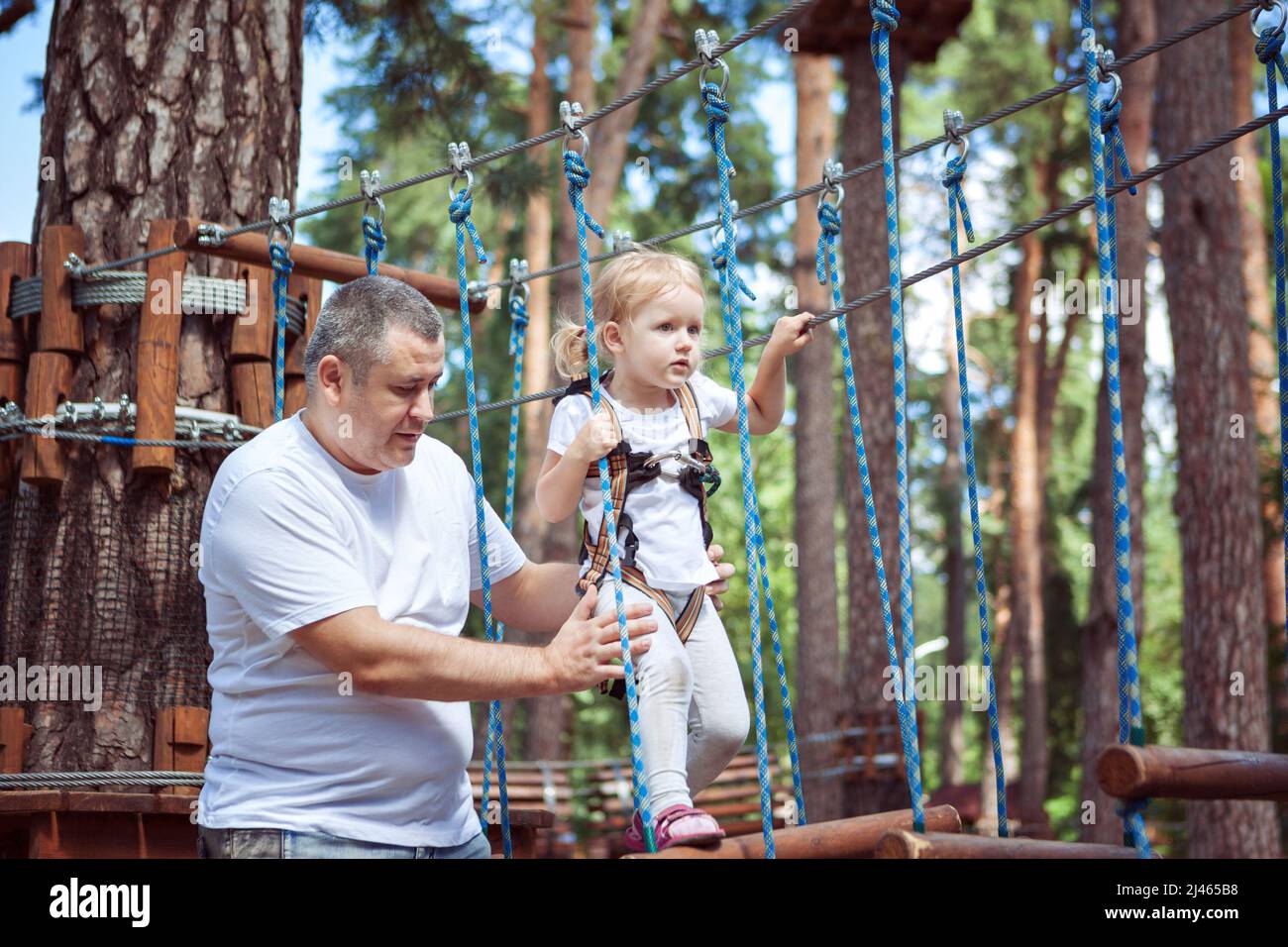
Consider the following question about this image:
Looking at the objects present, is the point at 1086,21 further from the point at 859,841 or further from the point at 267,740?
the point at 267,740

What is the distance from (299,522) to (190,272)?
135 centimetres

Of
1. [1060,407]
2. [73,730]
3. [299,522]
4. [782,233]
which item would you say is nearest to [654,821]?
[299,522]

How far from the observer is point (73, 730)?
3.12m

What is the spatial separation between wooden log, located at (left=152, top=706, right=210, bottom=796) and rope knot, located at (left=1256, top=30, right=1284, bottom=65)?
2563mm

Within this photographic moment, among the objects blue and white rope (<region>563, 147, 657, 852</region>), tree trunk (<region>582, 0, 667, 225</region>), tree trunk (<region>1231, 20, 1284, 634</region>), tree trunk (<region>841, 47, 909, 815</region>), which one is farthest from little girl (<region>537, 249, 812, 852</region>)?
tree trunk (<region>1231, 20, 1284, 634</region>)

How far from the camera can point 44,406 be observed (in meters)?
3.23

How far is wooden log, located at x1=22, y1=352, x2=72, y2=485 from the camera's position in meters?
3.21

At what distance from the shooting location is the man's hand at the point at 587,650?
2283 millimetres

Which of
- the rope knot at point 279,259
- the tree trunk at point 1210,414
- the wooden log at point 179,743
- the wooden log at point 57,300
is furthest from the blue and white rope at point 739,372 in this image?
the tree trunk at point 1210,414

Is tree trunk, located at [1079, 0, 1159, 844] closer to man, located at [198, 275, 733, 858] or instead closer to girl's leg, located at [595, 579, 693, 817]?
girl's leg, located at [595, 579, 693, 817]

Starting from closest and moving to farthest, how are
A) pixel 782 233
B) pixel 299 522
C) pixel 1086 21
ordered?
pixel 1086 21
pixel 299 522
pixel 782 233

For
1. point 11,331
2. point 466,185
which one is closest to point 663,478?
point 466,185

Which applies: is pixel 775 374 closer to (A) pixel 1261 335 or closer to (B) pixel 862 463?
(B) pixel 862 463
